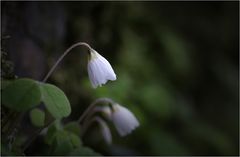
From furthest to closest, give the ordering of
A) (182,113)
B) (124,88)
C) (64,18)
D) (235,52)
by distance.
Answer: (235,52) < (182,113) < (124,88) < (64,18)

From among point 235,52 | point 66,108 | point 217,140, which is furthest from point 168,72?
point 66,108

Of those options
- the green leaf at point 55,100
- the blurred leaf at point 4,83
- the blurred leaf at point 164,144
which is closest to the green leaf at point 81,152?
the green leaf at point 55,100

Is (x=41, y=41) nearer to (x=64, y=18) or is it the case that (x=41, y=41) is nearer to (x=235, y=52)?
(x=64, y=18)

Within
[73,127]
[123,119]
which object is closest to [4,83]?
[73,127]

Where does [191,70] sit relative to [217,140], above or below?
above

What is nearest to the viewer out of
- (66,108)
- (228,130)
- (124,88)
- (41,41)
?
(66,108)
